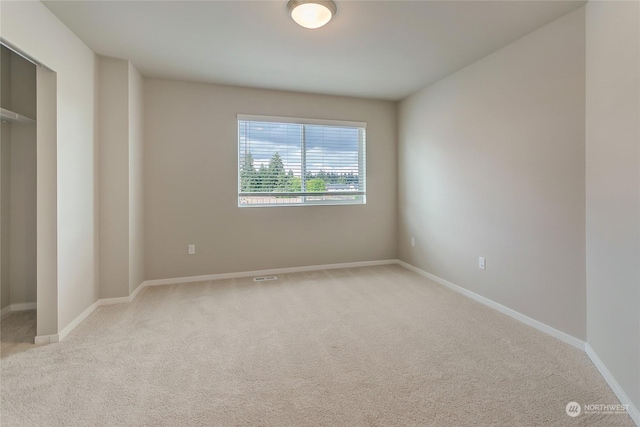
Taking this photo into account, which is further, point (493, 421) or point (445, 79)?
point (445, 79)

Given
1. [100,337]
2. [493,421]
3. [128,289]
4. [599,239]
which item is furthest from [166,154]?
[599,239]

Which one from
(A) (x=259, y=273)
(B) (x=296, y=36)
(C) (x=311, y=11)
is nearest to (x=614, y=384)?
(C) (x=311, y=11)

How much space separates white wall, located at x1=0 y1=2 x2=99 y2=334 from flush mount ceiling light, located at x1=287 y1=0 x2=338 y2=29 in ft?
5.84

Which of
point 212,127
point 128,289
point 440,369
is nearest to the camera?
point 440,369

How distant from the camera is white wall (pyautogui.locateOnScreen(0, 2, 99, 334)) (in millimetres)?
2086

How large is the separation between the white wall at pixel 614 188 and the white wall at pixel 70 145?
144 inches

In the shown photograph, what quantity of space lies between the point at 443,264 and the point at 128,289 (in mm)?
3624

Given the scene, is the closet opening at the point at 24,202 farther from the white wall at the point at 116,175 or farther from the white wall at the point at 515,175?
the white wall at the point at 515,175

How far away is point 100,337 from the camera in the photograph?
93.0 inches

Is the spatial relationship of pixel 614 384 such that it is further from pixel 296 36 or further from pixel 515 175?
pixel 296 36

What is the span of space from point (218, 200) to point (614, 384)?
3912 millimetres

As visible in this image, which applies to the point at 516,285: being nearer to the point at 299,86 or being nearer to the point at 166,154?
the point at 299,86

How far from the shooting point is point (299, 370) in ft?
6.27

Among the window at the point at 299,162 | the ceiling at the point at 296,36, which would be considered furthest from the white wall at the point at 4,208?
the window at the point at 299,162
